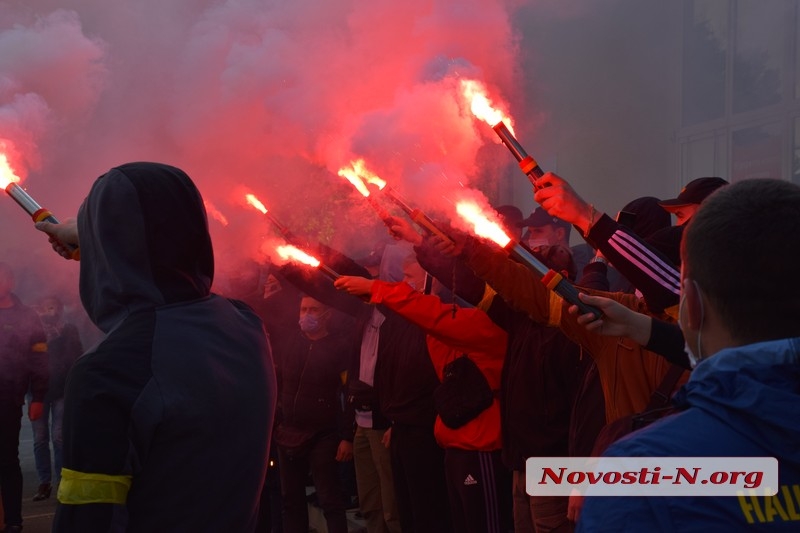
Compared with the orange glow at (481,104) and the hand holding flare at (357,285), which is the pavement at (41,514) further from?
the orange glow at (481,104)

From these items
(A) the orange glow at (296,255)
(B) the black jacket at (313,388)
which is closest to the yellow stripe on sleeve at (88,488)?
(A) the orange glow at (296,255)

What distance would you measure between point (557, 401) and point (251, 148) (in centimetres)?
345

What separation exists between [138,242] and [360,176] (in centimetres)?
330

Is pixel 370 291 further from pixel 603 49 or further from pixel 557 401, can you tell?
pixel 603 49

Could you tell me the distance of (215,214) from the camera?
6.80 meters

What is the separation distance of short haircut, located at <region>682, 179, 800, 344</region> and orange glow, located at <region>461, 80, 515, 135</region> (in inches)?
113

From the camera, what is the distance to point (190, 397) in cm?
195

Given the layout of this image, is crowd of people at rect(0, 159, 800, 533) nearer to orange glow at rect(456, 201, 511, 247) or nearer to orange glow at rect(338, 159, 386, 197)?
orange glow at rect(456, 201, 511, 247)

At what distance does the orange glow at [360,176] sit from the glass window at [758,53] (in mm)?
3457

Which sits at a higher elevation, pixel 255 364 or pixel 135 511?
pixel 255 364

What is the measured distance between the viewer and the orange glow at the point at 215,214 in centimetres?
675

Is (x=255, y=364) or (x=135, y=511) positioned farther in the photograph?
(x=255, y=364)

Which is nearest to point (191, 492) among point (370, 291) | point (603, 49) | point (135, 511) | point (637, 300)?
point (135, 511)

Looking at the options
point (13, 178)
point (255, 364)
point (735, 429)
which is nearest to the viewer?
point (735, 429)
